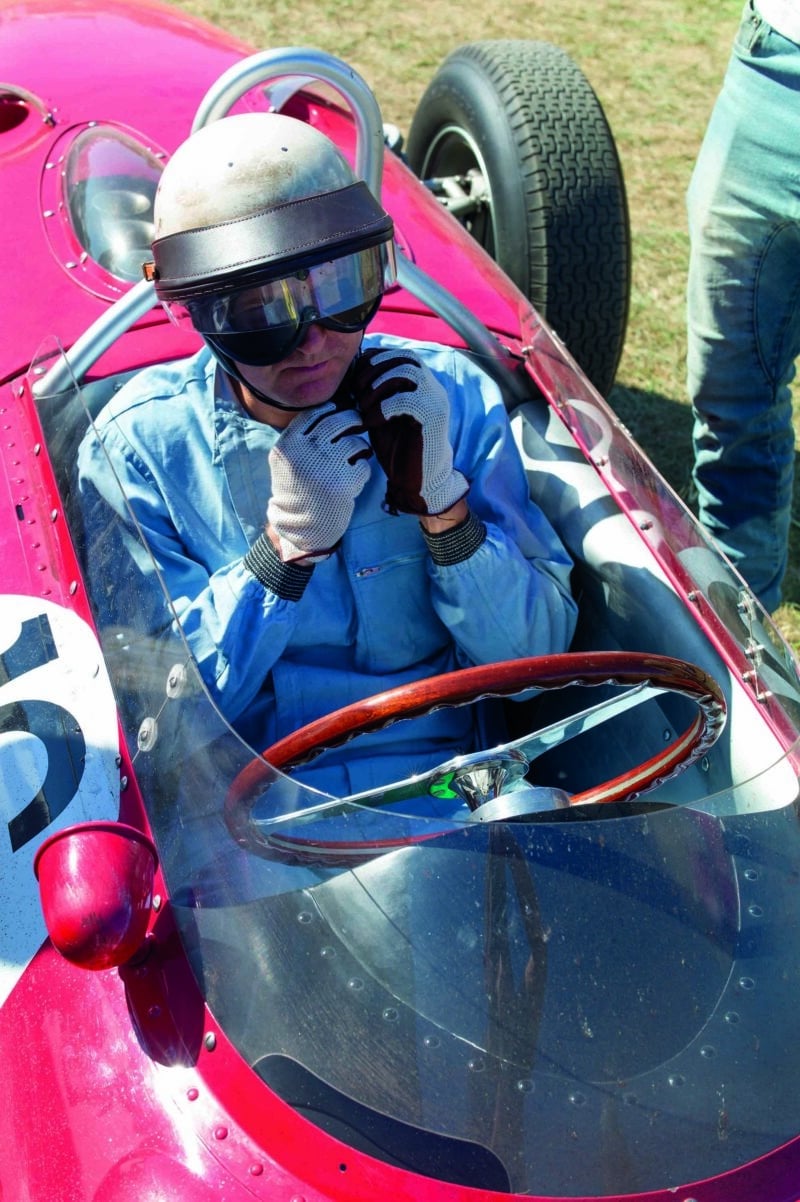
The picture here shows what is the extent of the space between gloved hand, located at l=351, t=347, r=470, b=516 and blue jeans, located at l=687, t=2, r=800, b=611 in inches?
52.3

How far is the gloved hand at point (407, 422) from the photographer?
6.45 ft

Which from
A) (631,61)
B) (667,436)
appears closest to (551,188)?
(667,436)

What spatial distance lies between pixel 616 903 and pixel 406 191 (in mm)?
2057

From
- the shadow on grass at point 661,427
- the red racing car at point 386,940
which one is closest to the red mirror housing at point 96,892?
the red racing car at point 386,940

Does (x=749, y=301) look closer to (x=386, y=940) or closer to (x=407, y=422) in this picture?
(x=407, y=422)

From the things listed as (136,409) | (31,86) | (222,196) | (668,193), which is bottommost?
(668,193)

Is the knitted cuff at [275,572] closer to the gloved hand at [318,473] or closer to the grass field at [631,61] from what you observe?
the gloved hand at [318,473]

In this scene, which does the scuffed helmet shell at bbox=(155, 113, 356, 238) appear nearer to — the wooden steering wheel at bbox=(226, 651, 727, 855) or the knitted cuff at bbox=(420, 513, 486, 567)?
the knitted cuff at bbox=(420, 513, 486, 567)

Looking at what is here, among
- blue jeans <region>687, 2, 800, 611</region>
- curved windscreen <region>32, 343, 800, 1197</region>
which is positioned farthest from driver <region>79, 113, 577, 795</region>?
blue jeans <region>687, 2, 800, 611</region>

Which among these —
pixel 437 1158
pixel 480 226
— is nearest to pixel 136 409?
pixel 437 1158

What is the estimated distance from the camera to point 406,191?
10.1ft

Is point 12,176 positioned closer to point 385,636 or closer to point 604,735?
point 385,636

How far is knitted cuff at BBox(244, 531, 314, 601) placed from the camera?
201 centimetres

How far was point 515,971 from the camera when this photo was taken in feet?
4.76
